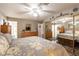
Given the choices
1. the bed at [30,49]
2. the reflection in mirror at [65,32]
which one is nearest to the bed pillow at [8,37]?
the bed at [30,49]

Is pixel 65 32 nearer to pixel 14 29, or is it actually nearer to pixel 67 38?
pixel 67 38

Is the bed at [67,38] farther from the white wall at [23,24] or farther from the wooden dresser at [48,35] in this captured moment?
the white wall at [23,24]

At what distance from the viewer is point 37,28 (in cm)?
194

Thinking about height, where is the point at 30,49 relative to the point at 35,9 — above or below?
below

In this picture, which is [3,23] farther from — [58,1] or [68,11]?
[68,11]

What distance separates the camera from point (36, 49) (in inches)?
70.1

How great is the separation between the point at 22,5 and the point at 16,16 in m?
0.23


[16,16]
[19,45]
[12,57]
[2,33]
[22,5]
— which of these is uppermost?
[22,5]

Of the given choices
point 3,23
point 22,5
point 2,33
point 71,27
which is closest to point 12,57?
point 2,33

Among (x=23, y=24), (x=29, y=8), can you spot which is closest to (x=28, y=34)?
(x=23, y=24)

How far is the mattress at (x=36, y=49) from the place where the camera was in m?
1.77

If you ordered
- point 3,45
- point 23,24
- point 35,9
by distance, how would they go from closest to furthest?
1. point 3,45
2. point 35,9
3. point 23,24

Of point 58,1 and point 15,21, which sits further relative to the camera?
point 15,21

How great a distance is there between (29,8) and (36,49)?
679 mm
